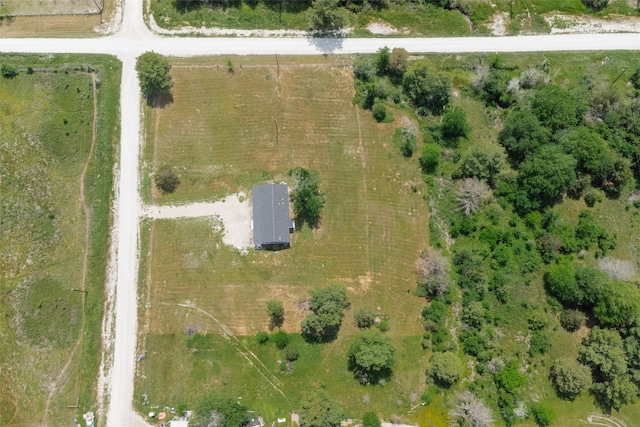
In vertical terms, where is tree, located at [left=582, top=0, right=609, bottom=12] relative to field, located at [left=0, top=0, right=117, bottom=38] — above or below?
above

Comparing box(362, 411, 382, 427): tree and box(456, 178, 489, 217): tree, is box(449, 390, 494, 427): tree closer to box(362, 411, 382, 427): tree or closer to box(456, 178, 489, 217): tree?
box(362, 411, 382, 427): tree

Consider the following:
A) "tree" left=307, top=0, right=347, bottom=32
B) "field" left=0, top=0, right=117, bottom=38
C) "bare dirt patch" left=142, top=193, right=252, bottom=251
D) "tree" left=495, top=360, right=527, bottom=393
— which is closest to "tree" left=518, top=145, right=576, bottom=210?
Result: "tree" left=495, top=360, right=527, bottom=393

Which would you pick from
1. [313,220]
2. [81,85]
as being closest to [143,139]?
[81,85]

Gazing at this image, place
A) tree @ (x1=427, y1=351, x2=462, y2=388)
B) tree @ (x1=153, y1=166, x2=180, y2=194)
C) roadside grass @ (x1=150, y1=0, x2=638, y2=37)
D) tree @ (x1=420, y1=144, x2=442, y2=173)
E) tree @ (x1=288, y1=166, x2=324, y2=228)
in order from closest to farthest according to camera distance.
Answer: tree @ (x1=427, y1=351, x2=462, y2=388) → tree @ (x1=288, y1=166, x2=324, y2=228) → tree @ (x1=153, y1=166, x2=180, y2=194) → tree @ (x1=420, y1=144, x2=442, y2=173) → roadside grass @ (x1=150, y1=0, x2=638, y2=37)

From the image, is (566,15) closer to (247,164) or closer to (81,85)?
(247,164)

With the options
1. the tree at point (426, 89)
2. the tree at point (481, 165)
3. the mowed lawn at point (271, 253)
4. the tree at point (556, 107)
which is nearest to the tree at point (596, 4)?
the tree at point (556, 107)

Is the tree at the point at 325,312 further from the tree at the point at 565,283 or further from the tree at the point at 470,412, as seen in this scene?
the tree at the point at 565,283
